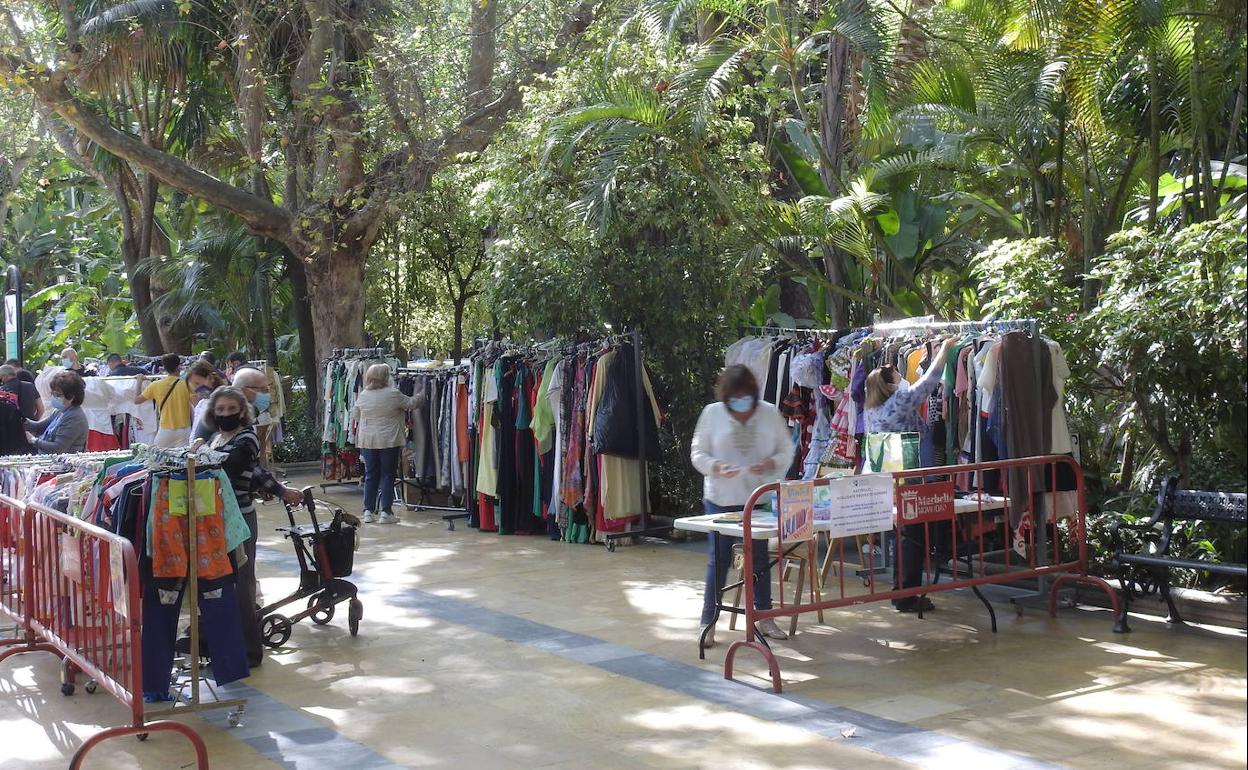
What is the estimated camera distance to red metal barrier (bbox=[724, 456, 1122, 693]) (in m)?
7.25

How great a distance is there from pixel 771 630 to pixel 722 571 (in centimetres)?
61

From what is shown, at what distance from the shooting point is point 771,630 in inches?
316

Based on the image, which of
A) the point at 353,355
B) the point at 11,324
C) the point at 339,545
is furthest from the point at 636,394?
the point at 11,324

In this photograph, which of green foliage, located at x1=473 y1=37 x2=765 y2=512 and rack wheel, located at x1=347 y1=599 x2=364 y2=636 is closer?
rack wheel, located at x1=347 y1=599 x2=364 y2=636

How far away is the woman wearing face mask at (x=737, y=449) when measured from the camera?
7609 millimetres

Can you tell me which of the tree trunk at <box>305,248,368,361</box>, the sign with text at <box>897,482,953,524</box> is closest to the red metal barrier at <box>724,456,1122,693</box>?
the sign with text at <box>897,482,953,524</box>

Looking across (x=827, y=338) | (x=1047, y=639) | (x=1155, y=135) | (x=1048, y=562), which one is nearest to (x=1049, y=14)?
(x=1155, y=135)

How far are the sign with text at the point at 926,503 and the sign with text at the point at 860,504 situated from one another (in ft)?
0.56

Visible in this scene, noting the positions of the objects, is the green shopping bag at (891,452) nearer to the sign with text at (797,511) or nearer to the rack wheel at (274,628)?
the sign with text at (797,511)

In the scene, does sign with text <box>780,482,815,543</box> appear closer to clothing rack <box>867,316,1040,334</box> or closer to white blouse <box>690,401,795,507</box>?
white blouse <box>690,401,795,507</box>

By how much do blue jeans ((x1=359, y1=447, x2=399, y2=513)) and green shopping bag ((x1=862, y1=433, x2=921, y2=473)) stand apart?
20.6 feet

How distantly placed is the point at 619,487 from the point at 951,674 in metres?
5.13

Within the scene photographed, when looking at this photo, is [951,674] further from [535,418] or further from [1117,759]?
[535,418]

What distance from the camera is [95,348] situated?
33500 mm
